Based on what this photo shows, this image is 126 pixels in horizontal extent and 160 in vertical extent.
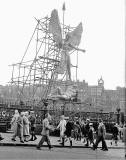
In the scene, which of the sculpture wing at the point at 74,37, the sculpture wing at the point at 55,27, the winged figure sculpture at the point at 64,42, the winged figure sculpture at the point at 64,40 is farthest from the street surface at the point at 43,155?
the sculpture wing at the point at 74,37

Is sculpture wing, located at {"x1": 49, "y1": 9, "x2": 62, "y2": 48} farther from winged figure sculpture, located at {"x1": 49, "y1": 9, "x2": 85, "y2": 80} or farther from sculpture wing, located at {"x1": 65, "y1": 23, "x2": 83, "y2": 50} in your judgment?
sculpture wing, located at {"x1": 65, "y1": 23, "x2": 83, "y2": 50}

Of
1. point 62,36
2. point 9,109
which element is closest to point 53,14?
point 62,36

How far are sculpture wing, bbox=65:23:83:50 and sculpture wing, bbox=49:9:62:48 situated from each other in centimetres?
130

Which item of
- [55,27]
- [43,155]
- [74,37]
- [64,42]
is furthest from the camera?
[74,37]

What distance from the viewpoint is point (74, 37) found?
3894cm

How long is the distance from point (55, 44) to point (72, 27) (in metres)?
3.40

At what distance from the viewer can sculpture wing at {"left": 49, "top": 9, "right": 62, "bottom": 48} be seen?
36375mm

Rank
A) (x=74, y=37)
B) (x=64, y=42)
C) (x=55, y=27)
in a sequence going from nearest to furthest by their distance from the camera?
(x=55, y=27), (x=64, y=42), (x=74, y=37)

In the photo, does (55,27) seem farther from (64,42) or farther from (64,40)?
(64,42)

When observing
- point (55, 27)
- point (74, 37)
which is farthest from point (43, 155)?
point (74, 37)

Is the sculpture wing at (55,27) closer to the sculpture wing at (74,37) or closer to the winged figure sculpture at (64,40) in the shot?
the winged figure sculpture at (64,40)

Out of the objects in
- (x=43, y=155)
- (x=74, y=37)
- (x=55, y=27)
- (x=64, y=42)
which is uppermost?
(x=55, y=27)

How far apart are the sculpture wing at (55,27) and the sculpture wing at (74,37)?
51.0 inches

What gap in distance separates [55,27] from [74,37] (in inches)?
124
